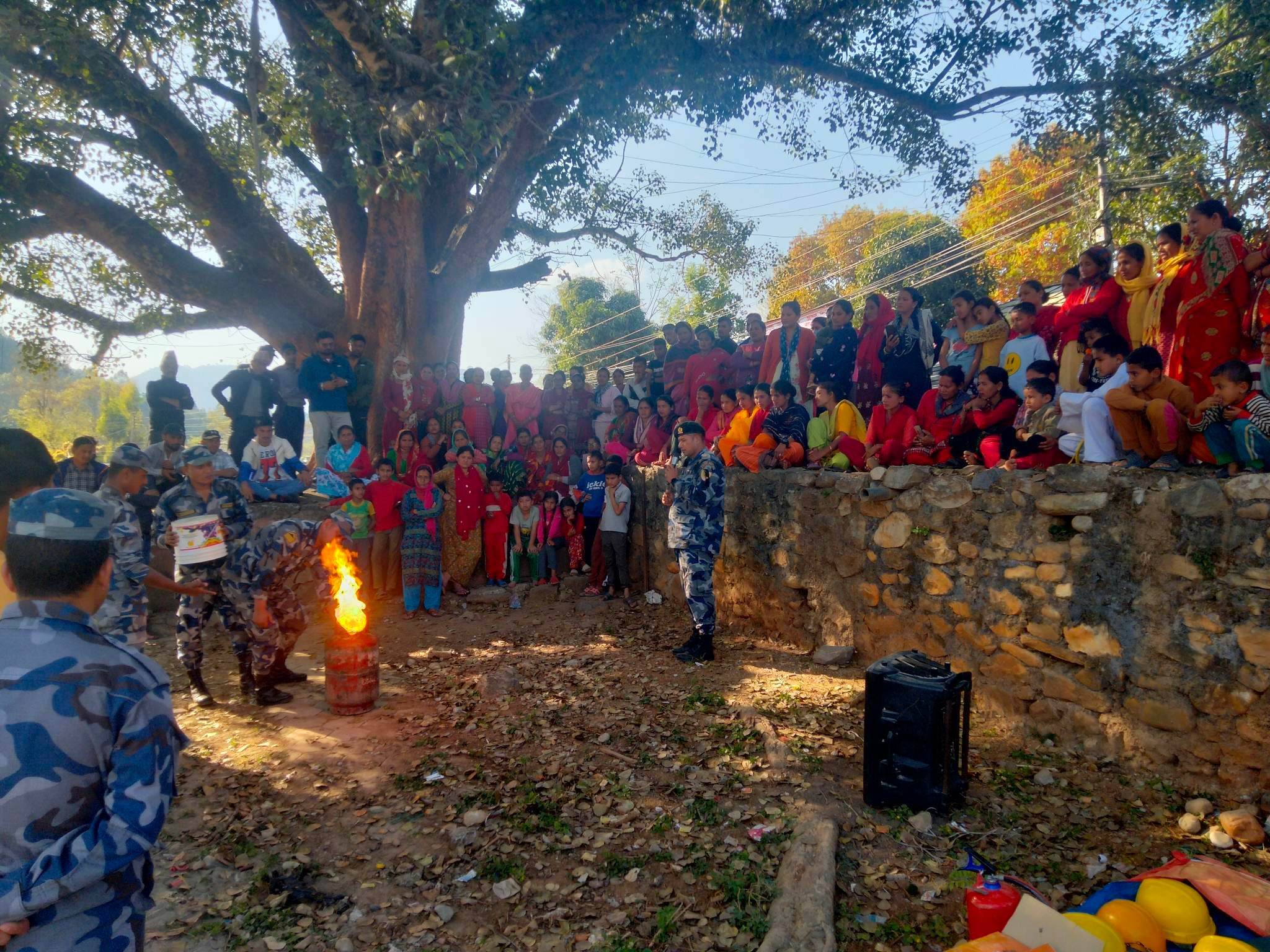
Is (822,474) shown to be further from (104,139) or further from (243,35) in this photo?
(104,139)

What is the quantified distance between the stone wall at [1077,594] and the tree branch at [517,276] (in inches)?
351

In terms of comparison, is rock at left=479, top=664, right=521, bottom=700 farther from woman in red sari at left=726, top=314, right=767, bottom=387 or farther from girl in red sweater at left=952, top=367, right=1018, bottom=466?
woman in red sari at left=726, top=314, right=767, bottom=387

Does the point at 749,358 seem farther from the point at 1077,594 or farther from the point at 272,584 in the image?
the point at 272,584

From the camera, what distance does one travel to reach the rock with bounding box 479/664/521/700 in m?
6.07

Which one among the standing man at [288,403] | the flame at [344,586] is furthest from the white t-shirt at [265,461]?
the flame at [344,586]

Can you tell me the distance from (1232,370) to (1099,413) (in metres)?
0.72

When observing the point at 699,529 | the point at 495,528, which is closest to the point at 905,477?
the point at 699,529

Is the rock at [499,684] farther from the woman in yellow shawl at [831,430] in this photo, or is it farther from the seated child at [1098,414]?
the seated child at [1098,414]

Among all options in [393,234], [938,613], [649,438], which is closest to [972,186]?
[649,438]

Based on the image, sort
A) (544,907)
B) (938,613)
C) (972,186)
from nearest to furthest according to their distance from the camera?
(544,907)
(938,613)
(972,186)

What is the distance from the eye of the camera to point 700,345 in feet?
31.6

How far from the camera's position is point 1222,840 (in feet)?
11.7

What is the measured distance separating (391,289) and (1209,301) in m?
9.80

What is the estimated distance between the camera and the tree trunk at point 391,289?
34.3 feet
